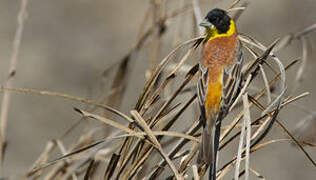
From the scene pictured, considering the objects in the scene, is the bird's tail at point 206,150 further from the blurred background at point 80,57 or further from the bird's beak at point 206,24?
the blurred background at point 80,57

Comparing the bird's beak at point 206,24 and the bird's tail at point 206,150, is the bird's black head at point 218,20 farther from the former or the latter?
the bird's tail at point 206,150

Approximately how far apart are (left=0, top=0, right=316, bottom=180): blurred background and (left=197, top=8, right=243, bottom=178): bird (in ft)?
11.5

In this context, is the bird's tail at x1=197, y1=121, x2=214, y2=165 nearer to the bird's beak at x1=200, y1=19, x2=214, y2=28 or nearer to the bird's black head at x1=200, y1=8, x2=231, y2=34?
the bird's beak at x1=200, y1=19, x2=214, y2=28

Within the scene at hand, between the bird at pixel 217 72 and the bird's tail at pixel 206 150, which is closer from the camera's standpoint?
the bird's tail at pixel 206 150

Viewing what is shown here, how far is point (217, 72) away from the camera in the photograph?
2943 mm

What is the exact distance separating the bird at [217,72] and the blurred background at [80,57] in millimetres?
3507

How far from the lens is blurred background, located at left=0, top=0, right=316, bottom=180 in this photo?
6820mm

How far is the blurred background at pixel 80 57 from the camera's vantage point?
6.82 meters

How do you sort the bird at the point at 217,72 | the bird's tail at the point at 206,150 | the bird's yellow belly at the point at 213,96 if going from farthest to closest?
the bird's yellow belly at the point at 213,96 → the bird at the point at 217,72 → the bird's tail at the point at 206,150

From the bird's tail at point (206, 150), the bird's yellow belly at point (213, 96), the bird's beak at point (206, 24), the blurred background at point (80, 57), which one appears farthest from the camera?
the blurred background at point (80, 57)

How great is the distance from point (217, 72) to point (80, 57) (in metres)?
5.49

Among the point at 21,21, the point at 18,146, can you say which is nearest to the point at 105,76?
the point at 21,21

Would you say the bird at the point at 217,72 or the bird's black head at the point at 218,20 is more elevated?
the bird's black head at the point at 218,20

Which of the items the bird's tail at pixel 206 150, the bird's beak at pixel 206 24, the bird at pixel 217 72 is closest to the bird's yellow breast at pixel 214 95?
the bird at pixel 217 72
